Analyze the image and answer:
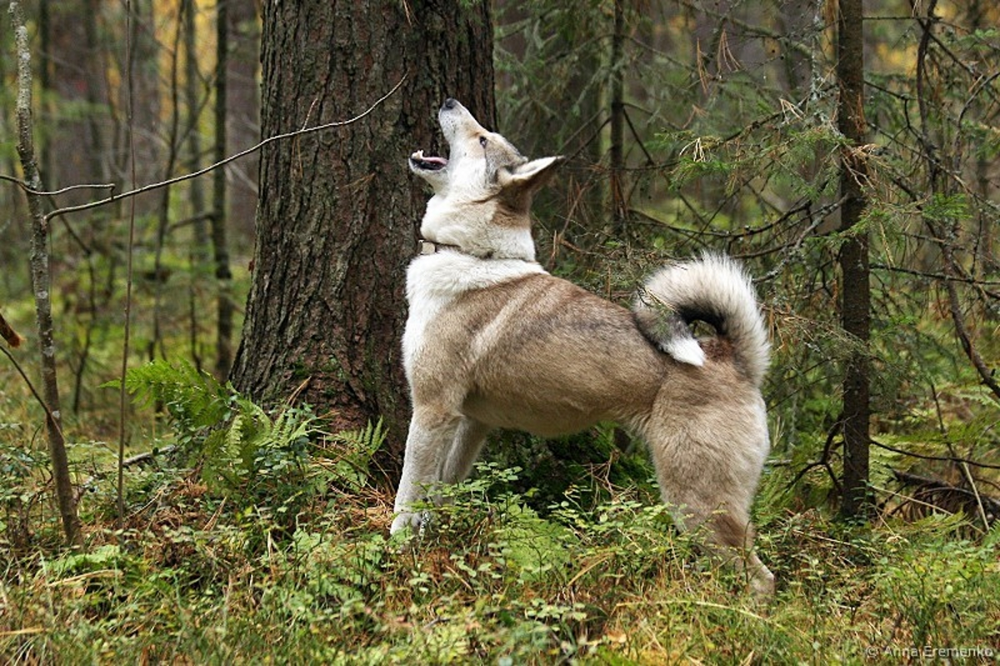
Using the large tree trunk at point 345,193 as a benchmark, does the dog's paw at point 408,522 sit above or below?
below

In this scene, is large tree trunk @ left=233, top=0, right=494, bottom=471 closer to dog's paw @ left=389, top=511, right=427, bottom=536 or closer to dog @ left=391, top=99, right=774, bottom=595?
dog @ left=391, top=99, right=774, bottom=595

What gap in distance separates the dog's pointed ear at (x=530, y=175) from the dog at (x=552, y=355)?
0.01 m

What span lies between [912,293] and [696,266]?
218cm

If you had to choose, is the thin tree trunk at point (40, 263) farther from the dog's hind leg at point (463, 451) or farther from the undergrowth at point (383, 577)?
the dog's hind leg at point (463, 451)

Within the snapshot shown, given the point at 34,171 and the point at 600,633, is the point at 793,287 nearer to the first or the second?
the point at 600,633

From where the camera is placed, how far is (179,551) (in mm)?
4363

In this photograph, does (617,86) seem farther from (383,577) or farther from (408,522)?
(383,577)

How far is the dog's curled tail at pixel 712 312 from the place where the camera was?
4.70 meters

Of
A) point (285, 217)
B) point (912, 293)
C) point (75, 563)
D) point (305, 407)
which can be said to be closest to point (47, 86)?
point (285, 217)

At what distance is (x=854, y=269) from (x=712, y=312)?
3.96 feet

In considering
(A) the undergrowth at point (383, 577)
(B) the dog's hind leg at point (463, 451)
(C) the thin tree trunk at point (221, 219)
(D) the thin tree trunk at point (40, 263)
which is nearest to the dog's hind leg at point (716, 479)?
(A) the undergrowth at point (383, 577)

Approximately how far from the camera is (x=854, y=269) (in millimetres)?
5426

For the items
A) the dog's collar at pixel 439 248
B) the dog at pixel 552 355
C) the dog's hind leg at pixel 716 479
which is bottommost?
the dog's hind leg at pixel 716 479

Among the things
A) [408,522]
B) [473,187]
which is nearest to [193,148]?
[473,187]
